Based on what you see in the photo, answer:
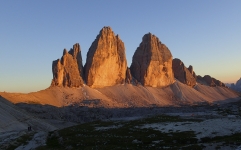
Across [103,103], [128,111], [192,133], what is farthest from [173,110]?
[192,133]

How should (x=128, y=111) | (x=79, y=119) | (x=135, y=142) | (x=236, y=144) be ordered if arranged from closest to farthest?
(x=236, y=144) < (x=135, y=142) < (x=79, y=119) < (x=128, y=111)

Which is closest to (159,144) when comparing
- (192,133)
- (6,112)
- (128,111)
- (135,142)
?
(135,142)

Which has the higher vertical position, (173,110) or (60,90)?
(60,90)

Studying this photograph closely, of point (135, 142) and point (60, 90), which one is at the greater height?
point (60, 90)

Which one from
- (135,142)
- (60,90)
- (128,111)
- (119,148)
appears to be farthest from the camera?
(60,90)

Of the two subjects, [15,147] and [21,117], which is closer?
[15,147]

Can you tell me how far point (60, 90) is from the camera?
192 m

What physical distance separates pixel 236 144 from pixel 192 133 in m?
13.4

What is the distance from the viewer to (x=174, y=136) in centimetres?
4450

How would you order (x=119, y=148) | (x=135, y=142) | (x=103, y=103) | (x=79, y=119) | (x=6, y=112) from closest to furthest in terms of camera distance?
(x=119, y=148) → (x=135, y=142) → (x=6, y=112) → (x=79, y=119) → (x=103, y=103)

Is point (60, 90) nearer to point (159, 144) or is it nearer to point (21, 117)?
point (21, 117)

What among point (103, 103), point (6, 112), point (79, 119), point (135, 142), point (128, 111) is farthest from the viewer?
point (103, 103)

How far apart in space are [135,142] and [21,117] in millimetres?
81821

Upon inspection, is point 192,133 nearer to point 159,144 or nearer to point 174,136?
point 174,136
